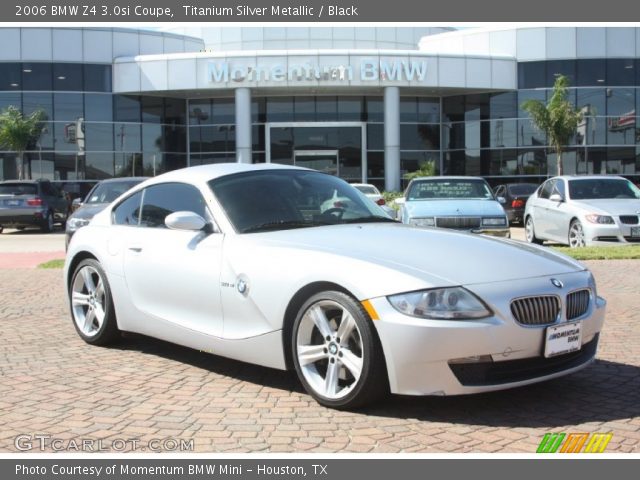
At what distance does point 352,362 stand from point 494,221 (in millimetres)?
9521

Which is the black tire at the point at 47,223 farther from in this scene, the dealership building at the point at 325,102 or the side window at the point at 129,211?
the side window at the point at 129,211

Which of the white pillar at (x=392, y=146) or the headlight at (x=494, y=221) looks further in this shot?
the white pillar at (x=392, y=146)

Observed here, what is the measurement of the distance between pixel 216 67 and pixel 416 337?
33559mm

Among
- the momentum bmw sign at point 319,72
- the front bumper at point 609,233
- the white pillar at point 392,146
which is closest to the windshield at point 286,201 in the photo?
the front bumper at point 609,233

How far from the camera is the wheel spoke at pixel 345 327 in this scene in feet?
13.8

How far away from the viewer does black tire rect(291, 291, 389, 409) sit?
4090 mm

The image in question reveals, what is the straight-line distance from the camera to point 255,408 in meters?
4.50

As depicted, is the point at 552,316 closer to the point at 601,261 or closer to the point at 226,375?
the point at 226,375

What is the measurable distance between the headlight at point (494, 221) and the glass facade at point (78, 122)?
27328 mm

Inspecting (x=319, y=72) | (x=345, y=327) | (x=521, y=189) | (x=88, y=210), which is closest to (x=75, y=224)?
(x=88, y=210)

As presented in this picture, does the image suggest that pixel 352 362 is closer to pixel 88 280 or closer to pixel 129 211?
pixel 129 211

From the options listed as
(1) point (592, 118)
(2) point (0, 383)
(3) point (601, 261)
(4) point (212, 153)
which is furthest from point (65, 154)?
(2) point (0, 383)

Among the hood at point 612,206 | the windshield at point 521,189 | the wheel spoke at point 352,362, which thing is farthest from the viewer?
the windshield at point 521,189

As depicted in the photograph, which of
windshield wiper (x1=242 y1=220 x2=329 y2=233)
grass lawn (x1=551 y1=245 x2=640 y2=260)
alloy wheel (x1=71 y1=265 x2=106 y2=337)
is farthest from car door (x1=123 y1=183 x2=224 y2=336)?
grass lawn (x1=551 y1=245 x2=640 y2=260)
